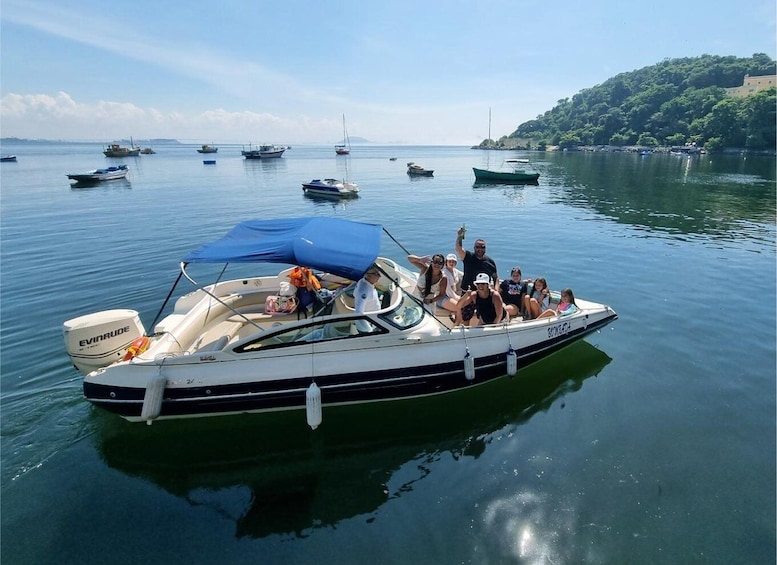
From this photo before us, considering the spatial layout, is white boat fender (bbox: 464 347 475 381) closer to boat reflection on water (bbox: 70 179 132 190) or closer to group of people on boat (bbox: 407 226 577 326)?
group of people on boat (bbox: 407 226 577 326)

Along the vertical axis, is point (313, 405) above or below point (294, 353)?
below

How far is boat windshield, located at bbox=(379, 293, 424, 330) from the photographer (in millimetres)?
7047

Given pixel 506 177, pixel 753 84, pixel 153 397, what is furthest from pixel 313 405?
pixel 753 84

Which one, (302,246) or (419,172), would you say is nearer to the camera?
(302,246)

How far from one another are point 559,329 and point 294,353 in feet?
17.7

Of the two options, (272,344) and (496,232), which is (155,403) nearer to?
(272,344)

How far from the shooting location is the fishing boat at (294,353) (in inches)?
256

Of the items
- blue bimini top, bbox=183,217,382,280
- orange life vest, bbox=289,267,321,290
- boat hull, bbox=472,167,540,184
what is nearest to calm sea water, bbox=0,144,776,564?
orange life vest, bbox=289,267,321,290

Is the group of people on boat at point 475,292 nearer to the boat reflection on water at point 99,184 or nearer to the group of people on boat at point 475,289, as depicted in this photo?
the group of people on boat at point 475,289

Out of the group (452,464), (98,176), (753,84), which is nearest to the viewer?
(452,464)

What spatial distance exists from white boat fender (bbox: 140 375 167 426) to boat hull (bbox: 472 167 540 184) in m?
44.8

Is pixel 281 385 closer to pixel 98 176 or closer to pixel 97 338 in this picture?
pixel 97 338

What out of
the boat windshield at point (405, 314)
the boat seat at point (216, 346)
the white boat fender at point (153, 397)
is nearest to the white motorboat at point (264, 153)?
the boat seat at point (216, 346)

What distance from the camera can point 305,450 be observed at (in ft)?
22.1
